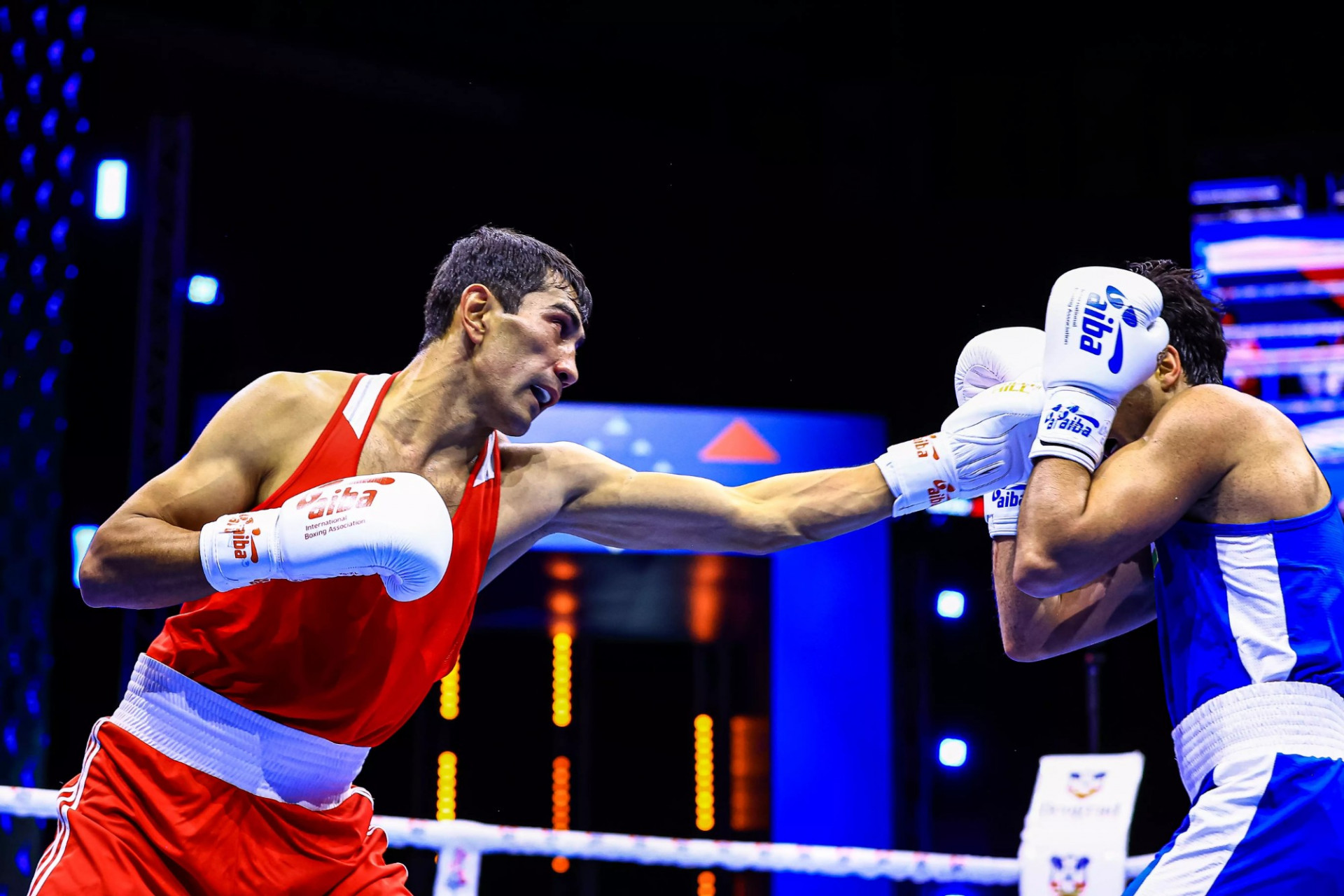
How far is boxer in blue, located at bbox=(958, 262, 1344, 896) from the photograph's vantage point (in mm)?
2047

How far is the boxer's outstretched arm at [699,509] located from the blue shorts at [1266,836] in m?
0.91

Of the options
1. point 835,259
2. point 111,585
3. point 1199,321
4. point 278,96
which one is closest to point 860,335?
point 835,259

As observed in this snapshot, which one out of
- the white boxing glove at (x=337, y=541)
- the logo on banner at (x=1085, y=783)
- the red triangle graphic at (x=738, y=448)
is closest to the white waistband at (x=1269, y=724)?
the white boxing glove at (x=337, y=541)

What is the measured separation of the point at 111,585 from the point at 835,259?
5537 millimetres

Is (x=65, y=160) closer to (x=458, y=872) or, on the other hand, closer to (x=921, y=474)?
(x=458, y=872)

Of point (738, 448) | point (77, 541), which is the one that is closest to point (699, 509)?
point (738, 448)

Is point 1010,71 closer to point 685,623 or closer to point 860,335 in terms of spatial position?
point 860,335

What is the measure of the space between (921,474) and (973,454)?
0.38 feet

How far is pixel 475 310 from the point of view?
271cm

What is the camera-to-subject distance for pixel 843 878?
670 centimetres

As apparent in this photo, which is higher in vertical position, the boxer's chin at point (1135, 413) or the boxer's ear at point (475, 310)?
the boxer's ear at point (475, 310)

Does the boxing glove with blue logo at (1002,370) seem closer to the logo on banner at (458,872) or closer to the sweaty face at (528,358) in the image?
the sweaty face at (528,358)

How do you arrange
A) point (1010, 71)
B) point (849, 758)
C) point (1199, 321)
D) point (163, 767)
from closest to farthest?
1. point (163, 767)
2. point (1199, 321)
3. point (849, 758)
4. point (1010, 71)

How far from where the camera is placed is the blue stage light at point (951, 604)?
22.7 feet
